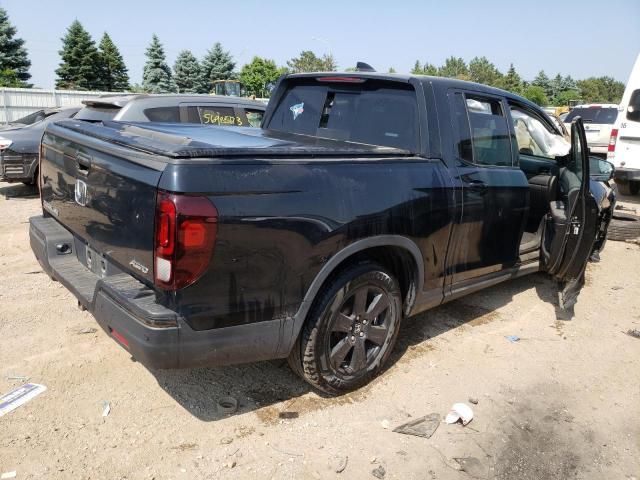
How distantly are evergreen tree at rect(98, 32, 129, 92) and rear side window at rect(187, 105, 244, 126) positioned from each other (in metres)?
45.8

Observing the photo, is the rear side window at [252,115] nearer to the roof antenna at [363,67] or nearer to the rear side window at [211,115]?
the rear side window at [211,115]

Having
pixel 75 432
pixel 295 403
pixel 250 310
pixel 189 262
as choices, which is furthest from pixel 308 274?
pixel 75 432

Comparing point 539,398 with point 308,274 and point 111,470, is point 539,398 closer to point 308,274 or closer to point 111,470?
point 308,274

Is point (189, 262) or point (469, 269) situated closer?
point (189, 262)

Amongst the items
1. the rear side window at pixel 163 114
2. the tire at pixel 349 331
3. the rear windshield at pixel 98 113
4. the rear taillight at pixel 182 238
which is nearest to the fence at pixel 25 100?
the rear windshield at pixel 98 113

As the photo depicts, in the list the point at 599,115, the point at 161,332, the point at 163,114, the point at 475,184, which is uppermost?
the point at 599,115

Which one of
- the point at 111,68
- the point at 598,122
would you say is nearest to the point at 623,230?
the point at 598,122

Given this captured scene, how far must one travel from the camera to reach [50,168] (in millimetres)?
3514

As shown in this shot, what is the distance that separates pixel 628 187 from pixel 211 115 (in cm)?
987

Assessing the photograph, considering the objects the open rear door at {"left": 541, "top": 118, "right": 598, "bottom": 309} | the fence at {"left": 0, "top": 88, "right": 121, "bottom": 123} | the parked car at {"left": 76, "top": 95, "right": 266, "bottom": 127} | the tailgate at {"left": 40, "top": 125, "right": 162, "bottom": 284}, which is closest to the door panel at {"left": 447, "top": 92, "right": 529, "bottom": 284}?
the open rear door at {"left": 541, "top": 118, "right": 598, "bottom": 309}

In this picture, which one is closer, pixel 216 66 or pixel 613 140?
pixel 613 140

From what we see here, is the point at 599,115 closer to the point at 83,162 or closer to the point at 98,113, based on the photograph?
the point at 98,113

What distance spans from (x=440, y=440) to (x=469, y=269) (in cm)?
141

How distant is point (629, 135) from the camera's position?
10414 millimetres
